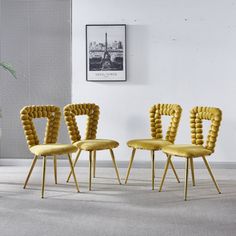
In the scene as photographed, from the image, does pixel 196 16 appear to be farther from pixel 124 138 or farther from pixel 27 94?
pixel 27 94

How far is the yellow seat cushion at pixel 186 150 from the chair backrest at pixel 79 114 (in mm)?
935

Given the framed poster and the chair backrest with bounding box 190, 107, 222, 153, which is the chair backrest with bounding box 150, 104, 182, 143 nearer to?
the chair backrest with bounding box 190, 107, 222, 153

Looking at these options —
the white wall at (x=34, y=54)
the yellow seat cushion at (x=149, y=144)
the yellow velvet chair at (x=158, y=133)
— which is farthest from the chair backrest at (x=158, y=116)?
the white wall at (x=34, y=54)

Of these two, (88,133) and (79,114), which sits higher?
(79,114)

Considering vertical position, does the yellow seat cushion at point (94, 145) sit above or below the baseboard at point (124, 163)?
above

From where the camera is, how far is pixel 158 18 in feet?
17.3

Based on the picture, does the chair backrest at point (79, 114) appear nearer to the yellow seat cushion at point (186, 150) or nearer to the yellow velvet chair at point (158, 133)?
the yellow velvet chair at point (158, 133)

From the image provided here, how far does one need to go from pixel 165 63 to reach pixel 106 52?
69 centimetres

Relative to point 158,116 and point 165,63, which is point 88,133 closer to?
point 158,116

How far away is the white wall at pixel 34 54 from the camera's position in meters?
5.40

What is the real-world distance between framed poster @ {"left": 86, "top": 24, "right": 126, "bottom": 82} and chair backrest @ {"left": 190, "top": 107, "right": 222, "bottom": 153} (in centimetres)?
122

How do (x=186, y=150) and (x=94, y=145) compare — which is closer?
(x=186, y=150)

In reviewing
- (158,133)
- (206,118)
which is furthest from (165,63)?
(206,118)

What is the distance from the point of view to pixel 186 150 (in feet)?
13.1
